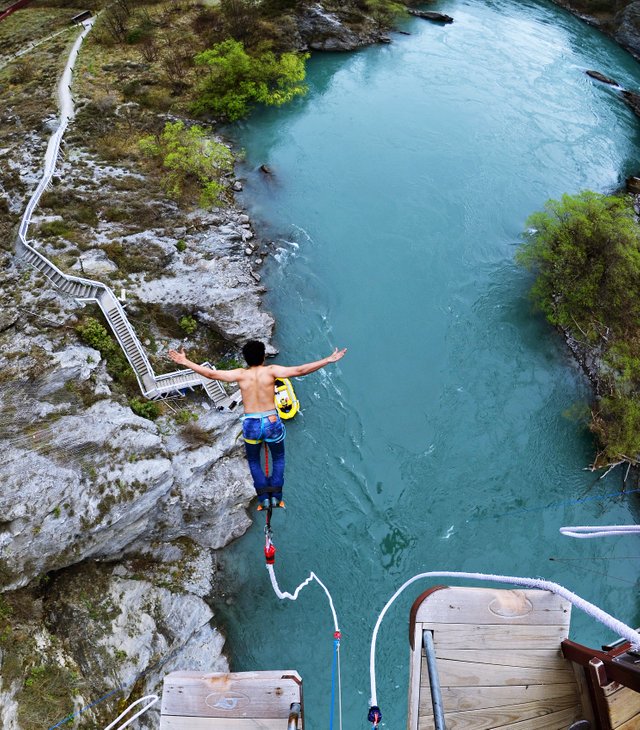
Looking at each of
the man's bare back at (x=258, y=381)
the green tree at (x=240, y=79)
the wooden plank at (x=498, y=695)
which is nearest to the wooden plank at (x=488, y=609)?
the wooden plank at (x=498, y=695)

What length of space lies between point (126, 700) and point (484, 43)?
53.0 metres

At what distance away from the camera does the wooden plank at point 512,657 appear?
4.82 m

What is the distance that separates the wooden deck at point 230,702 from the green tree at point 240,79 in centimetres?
3534

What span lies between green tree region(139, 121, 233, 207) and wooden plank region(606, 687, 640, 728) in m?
27.6

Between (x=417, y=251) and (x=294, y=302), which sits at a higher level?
(x=417, y=251)

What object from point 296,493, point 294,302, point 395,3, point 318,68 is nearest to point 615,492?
point 296,493

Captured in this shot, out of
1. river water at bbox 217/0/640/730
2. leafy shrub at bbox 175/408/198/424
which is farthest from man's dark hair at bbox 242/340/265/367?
river water at bbox 217/0/640/730

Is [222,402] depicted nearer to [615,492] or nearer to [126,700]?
[126,700]

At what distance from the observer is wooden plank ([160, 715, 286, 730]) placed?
4.68 metres

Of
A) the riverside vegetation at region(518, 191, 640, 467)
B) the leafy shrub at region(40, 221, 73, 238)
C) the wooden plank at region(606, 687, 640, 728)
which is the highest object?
the wooden plank at region(606, 687, 640, 728)

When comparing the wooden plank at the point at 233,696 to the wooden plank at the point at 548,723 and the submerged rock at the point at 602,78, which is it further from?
the submerged rock at the point at 602,78

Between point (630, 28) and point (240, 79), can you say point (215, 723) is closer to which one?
point (240, 79)

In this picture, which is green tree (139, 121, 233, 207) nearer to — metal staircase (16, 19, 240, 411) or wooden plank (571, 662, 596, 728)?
metal staircase (16, 19, 240, 411)

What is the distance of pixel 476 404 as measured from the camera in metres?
21.9
